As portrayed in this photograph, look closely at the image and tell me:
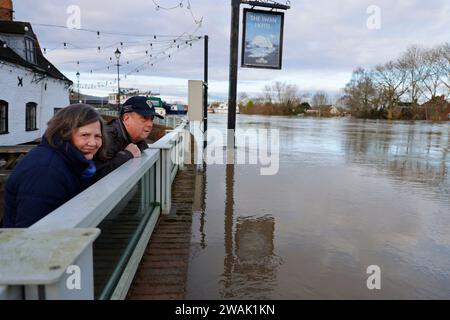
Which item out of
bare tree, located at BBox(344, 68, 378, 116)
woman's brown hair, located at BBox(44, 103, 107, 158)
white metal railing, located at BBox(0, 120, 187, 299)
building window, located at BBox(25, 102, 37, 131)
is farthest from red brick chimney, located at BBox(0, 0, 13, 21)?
bare tree, located at BBox(344, 68, 378, 116)

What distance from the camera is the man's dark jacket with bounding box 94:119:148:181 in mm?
3359

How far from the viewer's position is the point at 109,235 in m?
2.77

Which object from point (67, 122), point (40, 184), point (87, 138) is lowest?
point (40, 184)

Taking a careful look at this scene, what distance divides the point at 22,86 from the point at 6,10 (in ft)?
27.7

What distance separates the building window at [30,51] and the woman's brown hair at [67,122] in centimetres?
2045

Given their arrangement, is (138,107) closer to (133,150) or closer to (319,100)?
(133,150)

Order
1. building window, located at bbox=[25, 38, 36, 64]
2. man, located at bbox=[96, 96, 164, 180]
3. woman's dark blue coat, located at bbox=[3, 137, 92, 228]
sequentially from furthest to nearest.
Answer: building window, located at bbox=[25, 38, 36, 64] < man, located at bbox=[96, 96, 164, 180] < woman's dark blue coat, located at bbox=[3, 137, 92, 228]

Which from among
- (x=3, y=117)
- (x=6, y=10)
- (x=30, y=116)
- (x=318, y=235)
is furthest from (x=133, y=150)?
(x=6, y=10)

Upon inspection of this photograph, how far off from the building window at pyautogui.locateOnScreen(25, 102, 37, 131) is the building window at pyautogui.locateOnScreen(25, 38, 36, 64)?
2.40 meters

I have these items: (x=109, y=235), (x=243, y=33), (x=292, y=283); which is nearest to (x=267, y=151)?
(x=243, y=33)

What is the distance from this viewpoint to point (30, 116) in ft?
66.1

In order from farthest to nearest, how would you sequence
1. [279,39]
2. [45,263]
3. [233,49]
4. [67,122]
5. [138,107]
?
[233,49] < [279,39] < [138,107] < [67,122] < [45,263]

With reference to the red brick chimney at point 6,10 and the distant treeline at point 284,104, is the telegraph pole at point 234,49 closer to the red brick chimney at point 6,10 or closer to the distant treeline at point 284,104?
the red brick chimney at point 6,10

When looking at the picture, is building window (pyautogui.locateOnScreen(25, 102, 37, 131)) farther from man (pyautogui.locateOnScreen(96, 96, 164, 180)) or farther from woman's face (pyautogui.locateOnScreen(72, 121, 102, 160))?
woman's face (pyautogui.locateOnScreen(72, 121, 102, 160))
